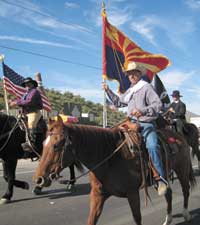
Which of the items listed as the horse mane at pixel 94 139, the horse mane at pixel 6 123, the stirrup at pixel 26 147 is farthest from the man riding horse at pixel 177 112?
the horse mane at pixel 94 139

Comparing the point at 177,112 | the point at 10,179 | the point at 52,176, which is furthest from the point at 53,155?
the point at 177,112

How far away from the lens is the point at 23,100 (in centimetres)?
895

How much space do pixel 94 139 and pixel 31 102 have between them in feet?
14.7

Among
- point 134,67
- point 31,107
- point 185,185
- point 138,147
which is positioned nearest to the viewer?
point 138,147

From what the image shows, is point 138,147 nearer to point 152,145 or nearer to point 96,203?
point 152,145

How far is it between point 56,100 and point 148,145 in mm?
41898

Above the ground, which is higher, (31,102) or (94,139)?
(31,102)

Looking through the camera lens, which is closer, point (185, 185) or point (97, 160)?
point (97, 160)

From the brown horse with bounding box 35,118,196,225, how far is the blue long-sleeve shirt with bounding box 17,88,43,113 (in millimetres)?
4080

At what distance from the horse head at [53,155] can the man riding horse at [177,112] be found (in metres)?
7.81

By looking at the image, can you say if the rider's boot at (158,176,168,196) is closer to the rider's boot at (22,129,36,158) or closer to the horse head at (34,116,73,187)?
the horse head at (34,116,73,187)

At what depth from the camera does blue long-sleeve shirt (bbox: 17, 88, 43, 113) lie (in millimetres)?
8836

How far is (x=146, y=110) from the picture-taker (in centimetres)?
536

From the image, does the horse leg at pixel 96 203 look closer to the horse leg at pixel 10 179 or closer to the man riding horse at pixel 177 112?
the horse leg at pixel 10 179
